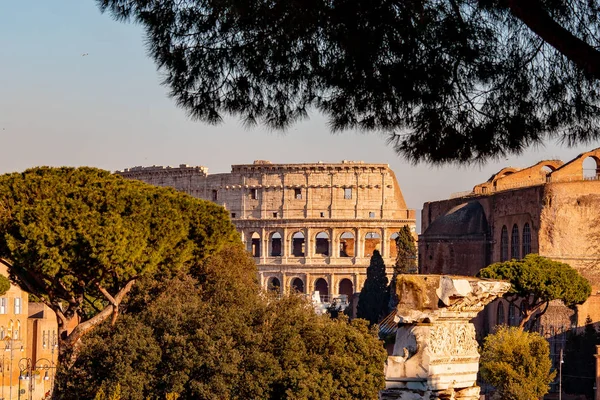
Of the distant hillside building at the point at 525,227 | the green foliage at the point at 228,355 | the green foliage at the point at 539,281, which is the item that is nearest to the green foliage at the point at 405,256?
the distant hillside building at the point at 525,227

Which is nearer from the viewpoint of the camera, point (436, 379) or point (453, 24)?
point (453, 24)

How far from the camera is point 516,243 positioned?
44.7 m

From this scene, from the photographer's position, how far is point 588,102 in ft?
26.5

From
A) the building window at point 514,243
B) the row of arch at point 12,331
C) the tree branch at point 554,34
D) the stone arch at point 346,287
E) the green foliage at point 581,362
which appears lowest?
the green foliage at point 581,362

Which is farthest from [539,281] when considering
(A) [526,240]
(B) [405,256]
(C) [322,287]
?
(C) [322,287]

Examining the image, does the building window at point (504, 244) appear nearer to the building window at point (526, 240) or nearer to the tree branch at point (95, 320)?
the building window at point (526, 240)

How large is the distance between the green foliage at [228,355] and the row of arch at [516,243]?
2051cm

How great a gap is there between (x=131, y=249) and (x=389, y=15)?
16.6 m

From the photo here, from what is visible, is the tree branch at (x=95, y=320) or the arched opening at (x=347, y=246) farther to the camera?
the arched opening at (x=347, y=246)

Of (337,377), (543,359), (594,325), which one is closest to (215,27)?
(337,377)

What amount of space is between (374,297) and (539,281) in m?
20.4

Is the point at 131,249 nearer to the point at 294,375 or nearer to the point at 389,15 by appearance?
the point at 294,375

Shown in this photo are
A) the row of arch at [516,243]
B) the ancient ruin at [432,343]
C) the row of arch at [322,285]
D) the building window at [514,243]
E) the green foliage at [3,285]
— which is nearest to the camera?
the ancient ruin at [432,343]

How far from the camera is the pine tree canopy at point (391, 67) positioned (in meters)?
7.62
